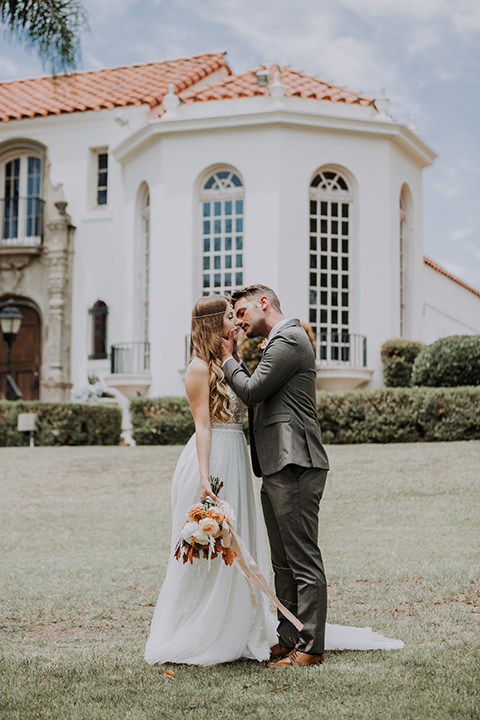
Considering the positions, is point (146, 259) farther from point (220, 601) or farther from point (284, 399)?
point (220, 601)

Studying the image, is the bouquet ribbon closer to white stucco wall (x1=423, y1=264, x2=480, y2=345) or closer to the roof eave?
the roof eave

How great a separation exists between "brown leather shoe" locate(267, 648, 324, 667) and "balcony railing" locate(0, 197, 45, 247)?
744 inches

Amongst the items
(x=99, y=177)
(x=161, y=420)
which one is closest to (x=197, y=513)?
(x=161, y=420)

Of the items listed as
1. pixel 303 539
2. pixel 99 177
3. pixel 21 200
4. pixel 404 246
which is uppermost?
pixel 99 177

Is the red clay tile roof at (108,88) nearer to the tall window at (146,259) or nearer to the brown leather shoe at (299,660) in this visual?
the tall window at (146,259)

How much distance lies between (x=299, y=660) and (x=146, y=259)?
17046 millimetres

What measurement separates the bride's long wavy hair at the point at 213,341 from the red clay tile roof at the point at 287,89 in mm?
15797

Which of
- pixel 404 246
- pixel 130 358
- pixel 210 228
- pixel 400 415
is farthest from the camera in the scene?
pixel 404 246

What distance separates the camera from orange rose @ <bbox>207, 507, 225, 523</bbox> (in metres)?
4.50

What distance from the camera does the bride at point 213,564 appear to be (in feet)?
15.2

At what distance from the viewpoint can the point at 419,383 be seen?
1619 cm

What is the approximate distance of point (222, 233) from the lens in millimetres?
19547

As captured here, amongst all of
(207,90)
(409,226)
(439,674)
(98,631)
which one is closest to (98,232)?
(207,90)

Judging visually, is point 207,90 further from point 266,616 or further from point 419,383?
point 266,616
